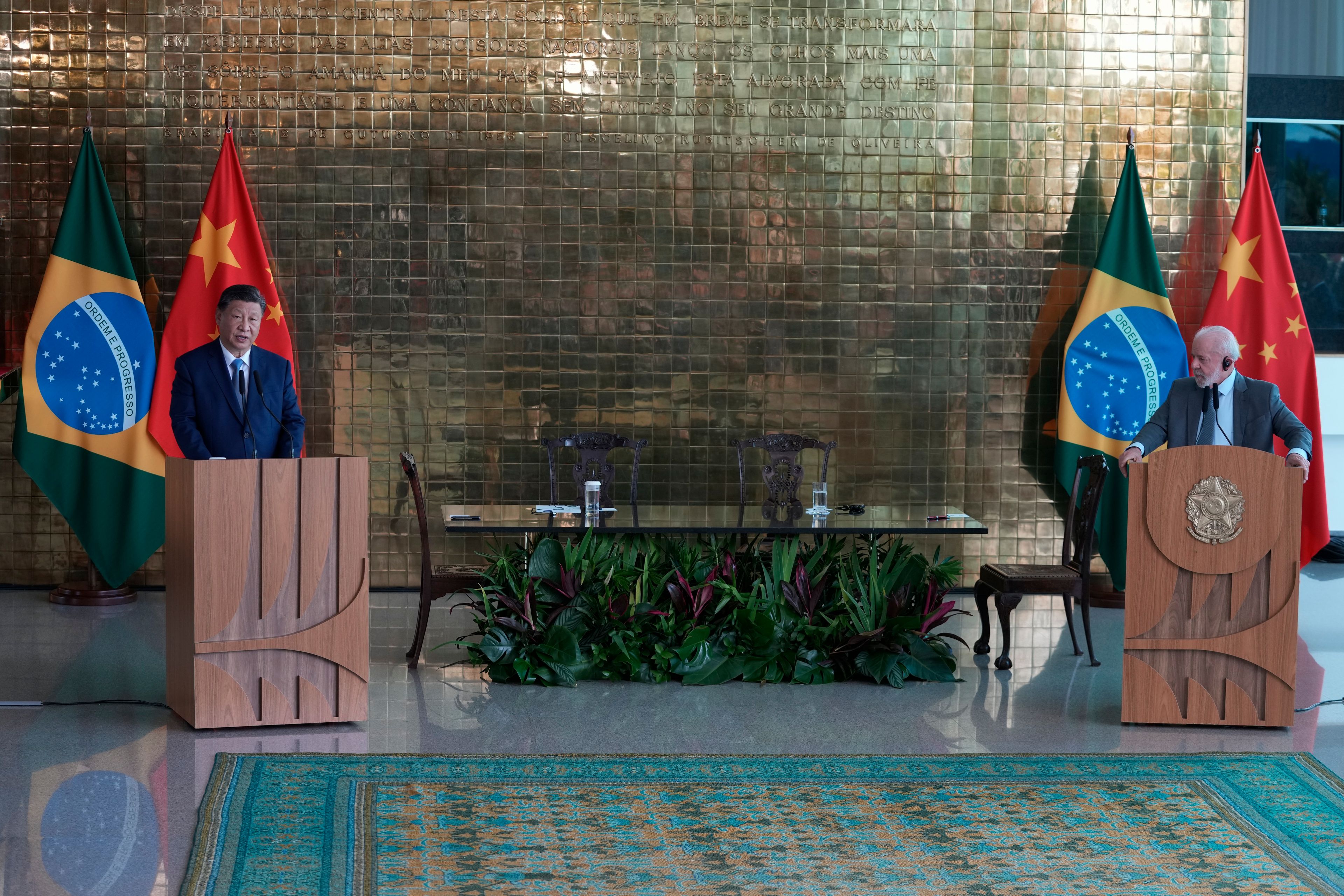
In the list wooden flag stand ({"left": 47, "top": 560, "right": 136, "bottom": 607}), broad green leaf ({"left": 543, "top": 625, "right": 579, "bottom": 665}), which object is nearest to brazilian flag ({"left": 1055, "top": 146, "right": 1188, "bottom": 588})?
broad green leaf ({"left": 543, "top": 625, "right": 579, "bottom": 665})

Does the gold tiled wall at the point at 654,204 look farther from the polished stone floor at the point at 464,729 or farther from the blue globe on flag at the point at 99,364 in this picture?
→ the polished stone floor at the point at 464,729

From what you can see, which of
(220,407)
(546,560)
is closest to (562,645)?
(546,560)

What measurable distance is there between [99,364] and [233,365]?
2545 mm

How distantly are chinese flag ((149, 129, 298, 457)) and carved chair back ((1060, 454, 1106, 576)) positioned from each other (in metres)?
4.10

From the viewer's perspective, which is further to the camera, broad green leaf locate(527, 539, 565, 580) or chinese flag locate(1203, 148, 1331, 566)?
chinese flag locate(1203, 148, 1331, 566)

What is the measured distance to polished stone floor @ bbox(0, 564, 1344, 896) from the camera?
3.73m

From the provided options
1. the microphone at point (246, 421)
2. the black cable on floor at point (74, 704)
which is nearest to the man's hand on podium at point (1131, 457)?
the microphone at point (246, 421)

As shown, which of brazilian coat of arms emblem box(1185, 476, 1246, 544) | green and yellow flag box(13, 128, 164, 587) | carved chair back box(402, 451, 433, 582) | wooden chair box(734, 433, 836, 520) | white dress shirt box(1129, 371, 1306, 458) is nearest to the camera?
brazilian coat of arms emblem box(1185, 476, 1246, 544)

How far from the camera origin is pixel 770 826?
3781 millimetres

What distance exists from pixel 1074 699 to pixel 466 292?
13.2 ft

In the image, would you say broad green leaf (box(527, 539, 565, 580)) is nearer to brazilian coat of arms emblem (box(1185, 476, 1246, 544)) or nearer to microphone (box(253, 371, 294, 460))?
microphone (box(253, 371, 294, 460))

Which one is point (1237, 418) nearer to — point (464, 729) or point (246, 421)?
point (464, 729)

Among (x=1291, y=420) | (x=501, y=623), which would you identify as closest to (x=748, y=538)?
(x=501, y=623)

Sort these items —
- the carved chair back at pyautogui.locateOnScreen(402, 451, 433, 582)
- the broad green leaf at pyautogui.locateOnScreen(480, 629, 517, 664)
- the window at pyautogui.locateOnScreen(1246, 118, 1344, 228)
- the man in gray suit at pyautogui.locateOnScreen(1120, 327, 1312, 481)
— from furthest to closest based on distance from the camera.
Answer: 1. the window at pyautogui.locateOnScreen(1246, 118, 1344, 228)
2. the carved chair back at pyautogui.locateOnScreen(402, 451, 433, 582)
3. the broad green leaf at pyautogui.locateOnScreen(480, 629, 517, 664)
4. the man in gray suit at pyautogui.locateOnScreen(1120, 327, 1312, 481)
